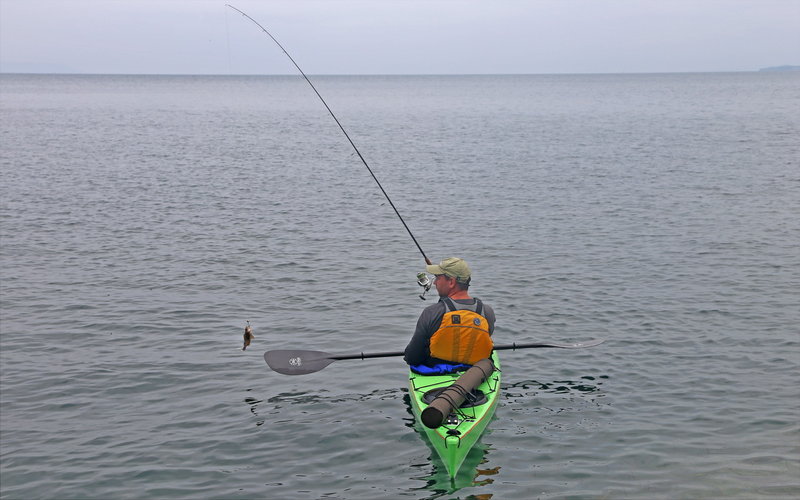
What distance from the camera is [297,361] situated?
12281 millimetres

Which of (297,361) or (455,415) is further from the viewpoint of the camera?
(297,361)

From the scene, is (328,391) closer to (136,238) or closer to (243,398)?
(243,398)

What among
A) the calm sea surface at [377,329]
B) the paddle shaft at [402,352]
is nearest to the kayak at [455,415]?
the calm sea surface at [377,329]

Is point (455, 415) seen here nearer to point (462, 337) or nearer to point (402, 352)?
point (462, 337)

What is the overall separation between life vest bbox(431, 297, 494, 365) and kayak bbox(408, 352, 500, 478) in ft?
1.15

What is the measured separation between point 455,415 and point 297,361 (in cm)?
387

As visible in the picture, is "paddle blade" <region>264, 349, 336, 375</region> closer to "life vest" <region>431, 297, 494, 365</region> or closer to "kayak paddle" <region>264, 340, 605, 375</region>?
"kayak paddle" <region>264, 340, 605, 375</region>

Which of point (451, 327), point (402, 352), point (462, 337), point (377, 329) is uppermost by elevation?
point (451, 327)

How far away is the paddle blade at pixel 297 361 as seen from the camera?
12.1 metres

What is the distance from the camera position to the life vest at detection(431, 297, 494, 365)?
9.86 metres

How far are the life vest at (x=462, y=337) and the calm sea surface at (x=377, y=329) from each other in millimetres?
1307

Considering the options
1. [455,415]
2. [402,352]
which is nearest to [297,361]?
[402,352]

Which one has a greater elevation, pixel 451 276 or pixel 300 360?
pixel 451 276

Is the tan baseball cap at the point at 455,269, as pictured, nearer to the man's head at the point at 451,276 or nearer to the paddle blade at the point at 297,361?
the man's head at the point at 451,276
